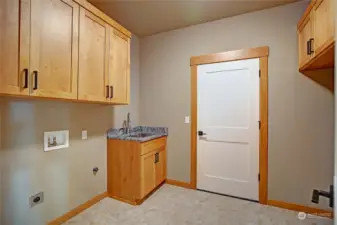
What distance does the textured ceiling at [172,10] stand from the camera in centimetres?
245

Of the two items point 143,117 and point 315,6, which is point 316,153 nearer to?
point 315,6

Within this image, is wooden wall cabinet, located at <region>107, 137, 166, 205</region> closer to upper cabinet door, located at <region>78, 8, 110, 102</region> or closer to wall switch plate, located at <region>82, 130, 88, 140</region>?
wall switch plate, located at <region>82, 130, 88, 140</region>

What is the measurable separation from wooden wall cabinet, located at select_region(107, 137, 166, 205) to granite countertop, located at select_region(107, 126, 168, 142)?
63mm

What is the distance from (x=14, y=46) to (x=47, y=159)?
1.16 m

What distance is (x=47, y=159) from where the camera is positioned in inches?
79.9

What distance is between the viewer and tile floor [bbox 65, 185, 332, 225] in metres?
2.17

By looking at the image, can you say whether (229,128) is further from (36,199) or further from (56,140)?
(36,199)

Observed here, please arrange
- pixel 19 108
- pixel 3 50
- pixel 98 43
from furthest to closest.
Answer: pixel 98 43 < pixel 19 108 < pixel 3 50

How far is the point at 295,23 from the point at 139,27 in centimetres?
216

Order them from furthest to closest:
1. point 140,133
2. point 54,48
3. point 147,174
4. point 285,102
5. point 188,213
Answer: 1. point 140,133
2. point 147,174
3. point 285,102
4. point 188,213
5. point 54,48

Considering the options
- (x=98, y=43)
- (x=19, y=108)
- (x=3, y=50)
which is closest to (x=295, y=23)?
(x=98, y=43)

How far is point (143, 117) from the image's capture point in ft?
11.6

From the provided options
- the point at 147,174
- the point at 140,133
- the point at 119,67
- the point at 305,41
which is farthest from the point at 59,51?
the point at 305,41

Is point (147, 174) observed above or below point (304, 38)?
below
